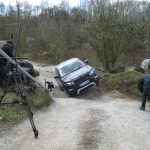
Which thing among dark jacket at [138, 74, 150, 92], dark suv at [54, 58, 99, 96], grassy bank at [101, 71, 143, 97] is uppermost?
dark jacket at [138, 74, 150, 92]

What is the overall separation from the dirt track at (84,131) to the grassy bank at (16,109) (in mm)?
275

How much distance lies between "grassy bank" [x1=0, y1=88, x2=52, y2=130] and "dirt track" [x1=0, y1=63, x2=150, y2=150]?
0.90 feet

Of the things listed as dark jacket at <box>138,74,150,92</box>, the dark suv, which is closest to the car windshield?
the dark suv

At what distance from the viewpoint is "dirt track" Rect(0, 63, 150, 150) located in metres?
5.53

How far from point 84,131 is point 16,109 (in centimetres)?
240

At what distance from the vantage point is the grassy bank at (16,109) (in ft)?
22.6

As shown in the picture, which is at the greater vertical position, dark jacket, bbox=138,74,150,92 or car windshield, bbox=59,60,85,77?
dark jacket, bbox=138,74,150,92

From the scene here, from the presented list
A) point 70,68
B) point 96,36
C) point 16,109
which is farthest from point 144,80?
point 96,36

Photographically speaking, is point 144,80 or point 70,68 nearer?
point 144,80

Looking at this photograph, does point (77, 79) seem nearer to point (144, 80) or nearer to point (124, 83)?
point (124, 83)

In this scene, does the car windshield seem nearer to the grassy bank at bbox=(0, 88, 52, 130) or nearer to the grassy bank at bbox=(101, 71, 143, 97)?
the grassy bank at bbox=(101, 71, 143, 97)

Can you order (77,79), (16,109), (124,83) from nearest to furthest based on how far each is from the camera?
(16,109), (77,79), (124,83)

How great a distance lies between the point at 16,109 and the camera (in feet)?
25.4

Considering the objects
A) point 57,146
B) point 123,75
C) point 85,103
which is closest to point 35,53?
Answer: point 123,75
